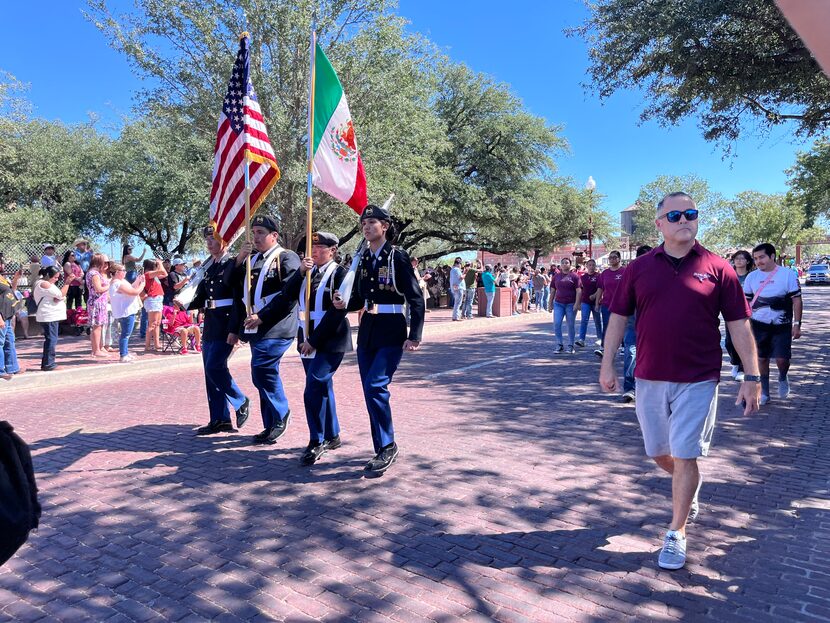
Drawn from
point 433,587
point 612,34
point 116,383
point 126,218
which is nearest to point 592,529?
point 433,587

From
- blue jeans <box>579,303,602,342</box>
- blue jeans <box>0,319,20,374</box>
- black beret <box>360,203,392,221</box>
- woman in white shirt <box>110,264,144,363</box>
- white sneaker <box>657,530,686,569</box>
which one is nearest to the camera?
white sneaker <box>657,530,686,569</box>

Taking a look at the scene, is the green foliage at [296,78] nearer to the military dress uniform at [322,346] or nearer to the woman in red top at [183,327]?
the woman in red top at [183,327]

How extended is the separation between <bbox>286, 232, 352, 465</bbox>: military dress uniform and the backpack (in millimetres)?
3300

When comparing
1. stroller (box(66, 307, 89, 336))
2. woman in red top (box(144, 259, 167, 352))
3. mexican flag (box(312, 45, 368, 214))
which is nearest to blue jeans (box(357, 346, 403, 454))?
mexican flag (box(312, 45, 368, 214))

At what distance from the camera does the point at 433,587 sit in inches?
121

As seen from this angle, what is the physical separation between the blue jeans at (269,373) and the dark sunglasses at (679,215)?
348cm

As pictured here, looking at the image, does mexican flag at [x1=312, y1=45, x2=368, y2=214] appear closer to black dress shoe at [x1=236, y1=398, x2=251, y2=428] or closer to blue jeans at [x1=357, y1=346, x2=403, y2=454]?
blue jeans at [x1=357, y1=346, x2=403, y2=454]

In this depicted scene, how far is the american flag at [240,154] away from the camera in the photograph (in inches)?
235

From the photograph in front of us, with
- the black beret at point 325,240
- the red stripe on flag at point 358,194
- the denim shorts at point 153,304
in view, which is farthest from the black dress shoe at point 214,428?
the denim shorts at point 153,304

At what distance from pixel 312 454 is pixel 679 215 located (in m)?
3.32

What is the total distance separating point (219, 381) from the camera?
5.80 metres

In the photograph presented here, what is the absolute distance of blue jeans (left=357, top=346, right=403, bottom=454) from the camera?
4746 mm

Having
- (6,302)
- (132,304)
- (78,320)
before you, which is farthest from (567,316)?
(78,320)

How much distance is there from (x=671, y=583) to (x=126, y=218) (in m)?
29.2
